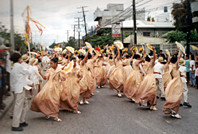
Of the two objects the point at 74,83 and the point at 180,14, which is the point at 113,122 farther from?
the point at 180,14

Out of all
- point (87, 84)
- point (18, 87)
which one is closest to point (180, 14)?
point (87, 84)

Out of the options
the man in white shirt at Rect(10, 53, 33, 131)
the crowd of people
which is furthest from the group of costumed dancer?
the man in white shirt at Rect(10, 53, 33, 131)

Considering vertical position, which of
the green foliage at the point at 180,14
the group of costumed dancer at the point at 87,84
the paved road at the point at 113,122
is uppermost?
the green foliage at the point at 180,14

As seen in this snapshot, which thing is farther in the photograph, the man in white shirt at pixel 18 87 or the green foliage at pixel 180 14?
the green foliage at pixel 180 14

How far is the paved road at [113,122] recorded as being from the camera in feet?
20.1

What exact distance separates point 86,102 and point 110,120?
9.59ft

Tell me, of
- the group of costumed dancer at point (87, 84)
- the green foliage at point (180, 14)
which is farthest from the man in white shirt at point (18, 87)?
the green foliage at point (180, 14)

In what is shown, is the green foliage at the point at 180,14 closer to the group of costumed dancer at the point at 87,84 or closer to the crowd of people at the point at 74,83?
the crowd of people at the point at 74,83

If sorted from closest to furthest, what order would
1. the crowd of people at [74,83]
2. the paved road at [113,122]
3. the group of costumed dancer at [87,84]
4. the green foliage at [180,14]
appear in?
the paved road at [113,122]
the crowd of people at [74,83]
the group of costumed dancer at [87,84]
the green foliage at [180,14]

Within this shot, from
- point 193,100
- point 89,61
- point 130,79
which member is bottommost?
point 193,100

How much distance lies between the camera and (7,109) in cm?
893

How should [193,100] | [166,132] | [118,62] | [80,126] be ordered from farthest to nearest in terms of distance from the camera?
1. [118,62]
2. [193,100]
3. [80,126]
4. [166,132]

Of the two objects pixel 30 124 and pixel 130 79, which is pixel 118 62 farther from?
pixel 30 124

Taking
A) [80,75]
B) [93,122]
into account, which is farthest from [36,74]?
[93,122]
